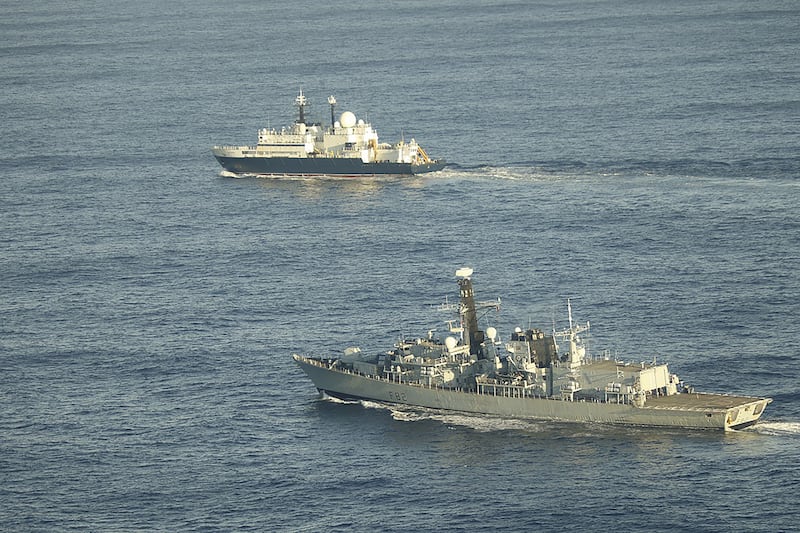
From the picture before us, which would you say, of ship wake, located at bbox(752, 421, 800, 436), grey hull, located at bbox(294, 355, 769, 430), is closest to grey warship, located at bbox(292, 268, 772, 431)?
grey hull, located at bbox(294, 355, 769, 430)

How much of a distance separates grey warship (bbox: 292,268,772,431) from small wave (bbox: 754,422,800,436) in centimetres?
89

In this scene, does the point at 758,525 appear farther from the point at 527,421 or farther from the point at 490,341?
the point at 490,341

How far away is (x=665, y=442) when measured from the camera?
15625 centimetres

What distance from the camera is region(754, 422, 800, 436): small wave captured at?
155625 mm

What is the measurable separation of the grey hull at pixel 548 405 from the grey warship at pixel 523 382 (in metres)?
0.09

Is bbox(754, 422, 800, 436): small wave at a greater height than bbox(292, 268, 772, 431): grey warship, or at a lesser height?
lesser

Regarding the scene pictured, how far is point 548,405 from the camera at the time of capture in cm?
16400

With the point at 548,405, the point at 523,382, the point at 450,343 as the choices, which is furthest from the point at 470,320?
the point at 548,405

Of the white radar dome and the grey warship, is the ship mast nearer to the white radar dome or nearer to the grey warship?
the grey warship

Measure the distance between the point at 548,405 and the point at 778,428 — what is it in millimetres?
20658

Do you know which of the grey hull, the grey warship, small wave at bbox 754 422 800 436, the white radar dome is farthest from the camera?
the white radar dome

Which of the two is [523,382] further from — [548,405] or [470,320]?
[470,320]

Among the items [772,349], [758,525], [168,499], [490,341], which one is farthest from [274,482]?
[772,349]

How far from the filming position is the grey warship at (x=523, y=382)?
523ft
